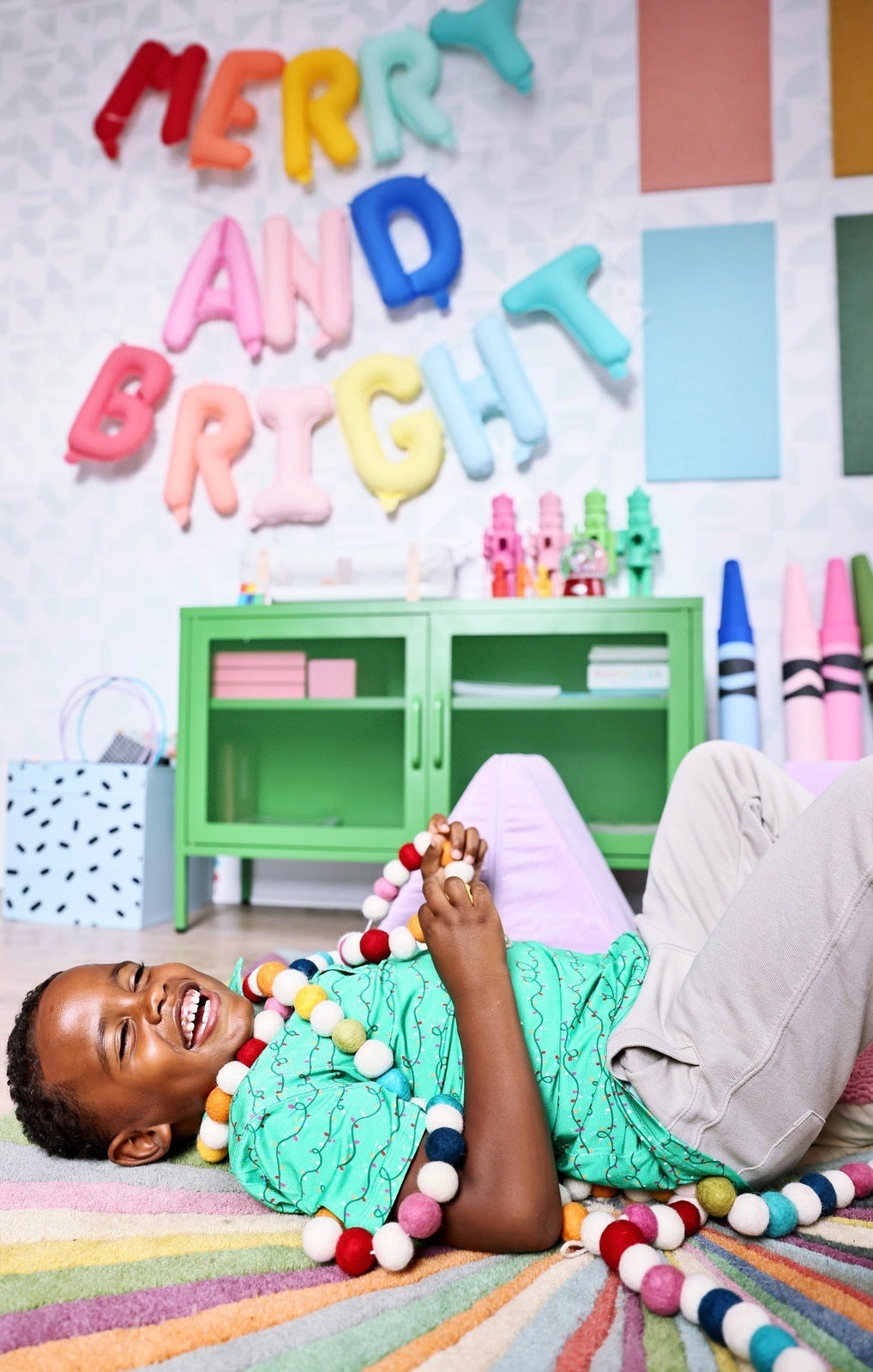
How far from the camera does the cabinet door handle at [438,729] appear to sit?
2.33m

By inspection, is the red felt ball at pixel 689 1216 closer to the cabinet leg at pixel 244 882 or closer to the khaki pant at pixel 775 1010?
the khaki pant at pixel 775 1010

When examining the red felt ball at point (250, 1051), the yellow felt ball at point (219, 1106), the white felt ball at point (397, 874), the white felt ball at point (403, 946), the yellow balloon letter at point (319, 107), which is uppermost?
the yellow balloon letter at point (319, 107)

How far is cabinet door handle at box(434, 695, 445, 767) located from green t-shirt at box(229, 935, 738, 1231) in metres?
1.28

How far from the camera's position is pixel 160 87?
2.89 meters

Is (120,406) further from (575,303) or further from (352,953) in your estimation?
(352,953)

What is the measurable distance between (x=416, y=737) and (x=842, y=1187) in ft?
5.04

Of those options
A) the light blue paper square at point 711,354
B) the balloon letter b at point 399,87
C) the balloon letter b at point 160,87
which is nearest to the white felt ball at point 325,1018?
the light blue paper square at point 711,354

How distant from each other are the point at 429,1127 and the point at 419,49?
9.25ft

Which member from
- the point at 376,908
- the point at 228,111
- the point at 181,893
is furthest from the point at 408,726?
the point at 228,111

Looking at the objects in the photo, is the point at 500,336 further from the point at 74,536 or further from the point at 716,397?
the point at 74,536

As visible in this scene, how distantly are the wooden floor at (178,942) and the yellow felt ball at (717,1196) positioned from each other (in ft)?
3.78

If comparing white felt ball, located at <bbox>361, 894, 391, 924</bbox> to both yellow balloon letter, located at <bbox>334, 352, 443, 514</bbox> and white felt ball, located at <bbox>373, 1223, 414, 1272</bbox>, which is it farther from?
yellow balloon letter, located at <bbox>334, 352, 443, 514</bbox>

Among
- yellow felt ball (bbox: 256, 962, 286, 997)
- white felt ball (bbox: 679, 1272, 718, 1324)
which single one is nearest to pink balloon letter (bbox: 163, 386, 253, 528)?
yellow felt ball (bbox: 256, 962, 286, 997)

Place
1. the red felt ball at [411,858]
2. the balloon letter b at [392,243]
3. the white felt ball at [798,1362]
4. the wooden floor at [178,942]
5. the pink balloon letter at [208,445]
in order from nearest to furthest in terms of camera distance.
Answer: the white felt ball at [798,1362] → the red felt ball at [411,858] → the wooden floor at [178,942] → the balloon letter b at [392,243] → the pink balloon letter at [208,445]
